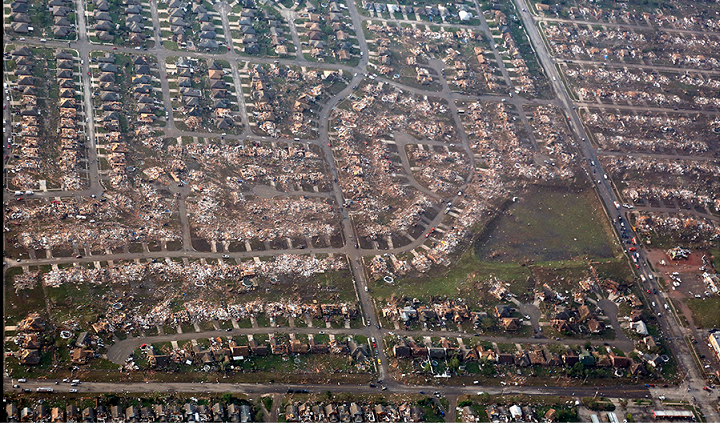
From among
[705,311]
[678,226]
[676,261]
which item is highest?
[678,226]

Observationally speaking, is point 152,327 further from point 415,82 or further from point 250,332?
point 415,82

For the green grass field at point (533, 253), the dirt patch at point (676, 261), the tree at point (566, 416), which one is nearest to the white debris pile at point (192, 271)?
the green grass field at point (533, 253)

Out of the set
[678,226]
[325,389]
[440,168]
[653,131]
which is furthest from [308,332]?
[653,131]

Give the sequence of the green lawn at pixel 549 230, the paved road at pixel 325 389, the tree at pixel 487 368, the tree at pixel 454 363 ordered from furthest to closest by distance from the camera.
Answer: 1. the green lawn at pixel 549 230
2. the tree at pixel 487 368
3. the tree at pixel 454 363
4. the paved road at pixel 325 389

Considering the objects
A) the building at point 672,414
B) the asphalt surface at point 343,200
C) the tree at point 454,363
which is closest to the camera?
the asphalt surface at point 343,200

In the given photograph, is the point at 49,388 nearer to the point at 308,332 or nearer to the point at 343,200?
the point at 308,332

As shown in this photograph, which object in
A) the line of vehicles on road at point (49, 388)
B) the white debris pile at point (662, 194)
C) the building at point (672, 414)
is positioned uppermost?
the white debris pile at point (662, 194)

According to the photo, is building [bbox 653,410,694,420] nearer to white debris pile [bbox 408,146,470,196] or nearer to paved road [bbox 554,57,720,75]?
white debris pile [bbox 408,146,470,196]

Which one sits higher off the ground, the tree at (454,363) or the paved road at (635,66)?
the paved road at (635,66)

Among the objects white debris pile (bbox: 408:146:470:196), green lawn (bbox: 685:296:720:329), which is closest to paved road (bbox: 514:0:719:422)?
green lawn (bbox: 685:296:720:329)

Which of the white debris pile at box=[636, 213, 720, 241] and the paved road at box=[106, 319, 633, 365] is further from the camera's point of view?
the white debris pile at box=[636, 213, 720, 241]

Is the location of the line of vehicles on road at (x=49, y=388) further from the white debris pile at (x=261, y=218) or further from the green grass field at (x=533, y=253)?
the green grass field at (x=533, y=253)

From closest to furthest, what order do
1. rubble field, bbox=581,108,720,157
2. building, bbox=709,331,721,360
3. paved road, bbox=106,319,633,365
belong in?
1. paved road, bbox=106,319,633,365
2. building, bbox=709,331,721,360
3. rubble field, bbox=581,108,720,157
